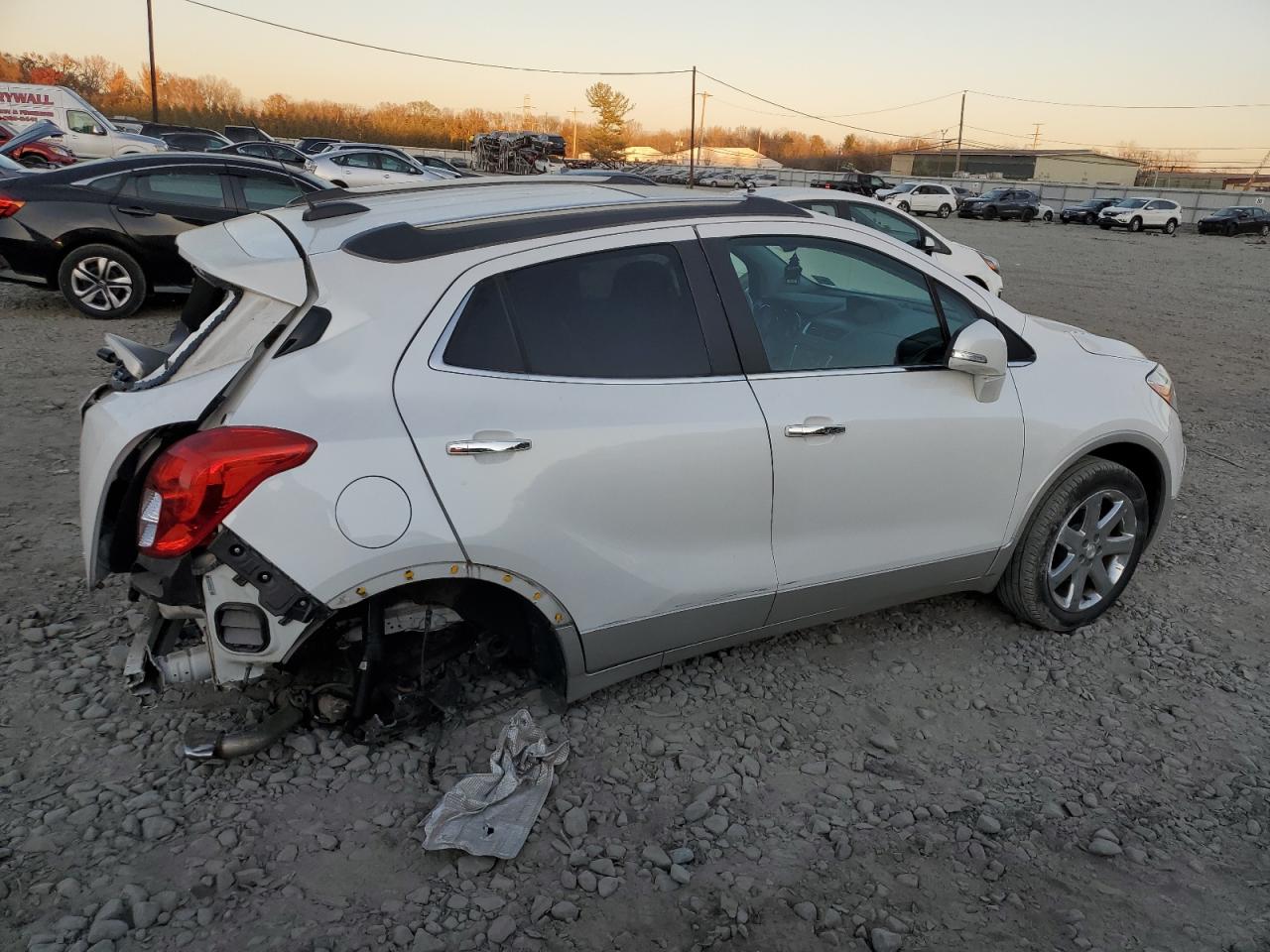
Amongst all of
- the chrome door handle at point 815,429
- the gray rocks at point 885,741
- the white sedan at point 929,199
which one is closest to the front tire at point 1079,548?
the gray rocks at point 885,741

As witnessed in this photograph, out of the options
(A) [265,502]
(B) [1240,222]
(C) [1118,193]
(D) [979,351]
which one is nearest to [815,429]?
(D) [979,351]

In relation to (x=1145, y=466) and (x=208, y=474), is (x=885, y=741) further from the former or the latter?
(x=208, y=474)

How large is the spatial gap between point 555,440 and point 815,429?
0.91 meters

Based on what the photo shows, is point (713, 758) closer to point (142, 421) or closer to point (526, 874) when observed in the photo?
point (526, 874)

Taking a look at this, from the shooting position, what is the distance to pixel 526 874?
2.57 meters

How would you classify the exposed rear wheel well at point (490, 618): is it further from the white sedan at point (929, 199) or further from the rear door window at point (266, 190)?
the white sedan at point (929, 199)

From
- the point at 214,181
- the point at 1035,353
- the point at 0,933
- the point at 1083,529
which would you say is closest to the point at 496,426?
the point at 0,933

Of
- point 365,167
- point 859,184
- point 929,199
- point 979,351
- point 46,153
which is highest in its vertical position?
point 859,184

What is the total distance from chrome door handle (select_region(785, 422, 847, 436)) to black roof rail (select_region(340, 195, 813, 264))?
0.79 meters

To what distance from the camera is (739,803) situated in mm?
2881

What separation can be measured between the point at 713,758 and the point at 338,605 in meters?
1.34

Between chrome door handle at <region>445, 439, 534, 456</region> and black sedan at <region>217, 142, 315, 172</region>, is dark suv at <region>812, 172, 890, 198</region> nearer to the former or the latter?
black sedan at <region>217, 142, 315, 172</region>

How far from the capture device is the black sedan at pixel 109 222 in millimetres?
8641

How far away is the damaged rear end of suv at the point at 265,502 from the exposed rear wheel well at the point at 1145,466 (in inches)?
103
